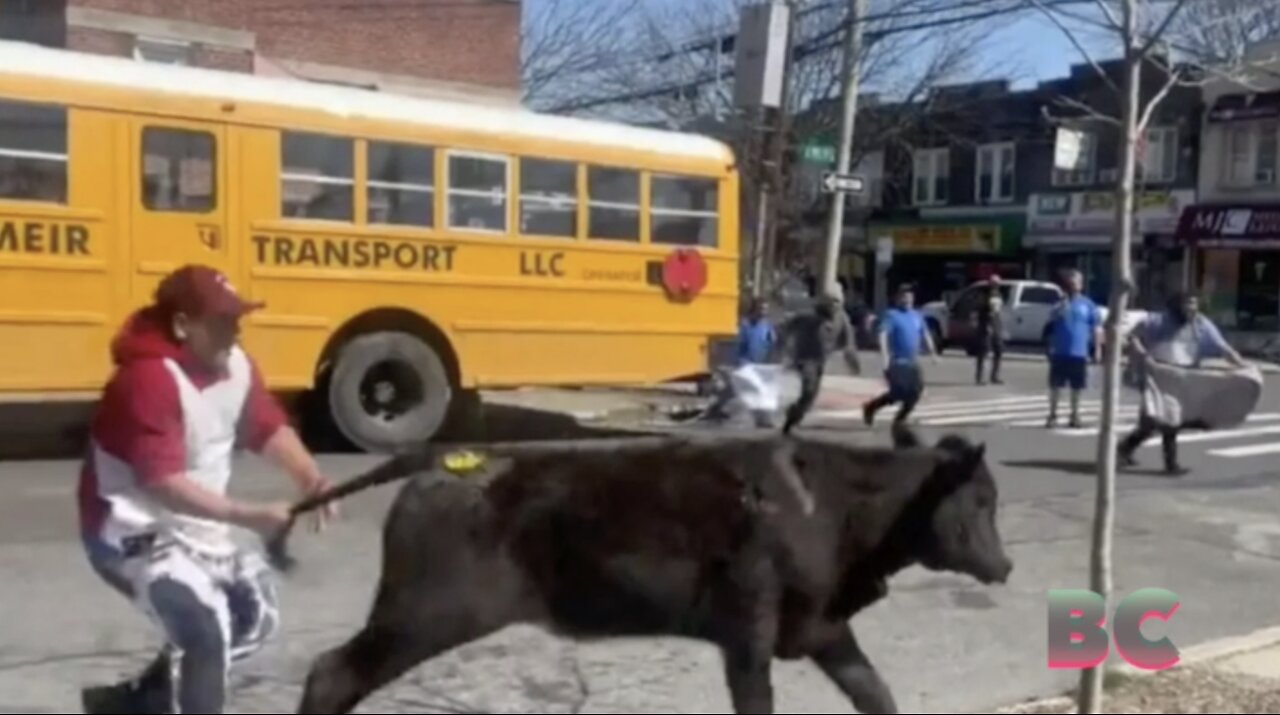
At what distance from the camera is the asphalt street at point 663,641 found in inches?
260

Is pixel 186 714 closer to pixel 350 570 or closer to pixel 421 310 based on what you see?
pixel 350 570

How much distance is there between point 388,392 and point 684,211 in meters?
3.24

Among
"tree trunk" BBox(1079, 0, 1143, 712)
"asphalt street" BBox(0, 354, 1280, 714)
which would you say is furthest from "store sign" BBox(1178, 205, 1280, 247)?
"tree trunk" BBox(1079, 0, 1143, 712)

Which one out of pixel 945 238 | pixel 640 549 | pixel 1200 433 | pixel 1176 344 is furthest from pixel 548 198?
pixel 945 238

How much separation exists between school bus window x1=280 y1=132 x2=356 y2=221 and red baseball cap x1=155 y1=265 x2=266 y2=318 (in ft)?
28.5

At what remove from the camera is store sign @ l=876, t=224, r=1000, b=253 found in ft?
162

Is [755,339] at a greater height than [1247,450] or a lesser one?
greater

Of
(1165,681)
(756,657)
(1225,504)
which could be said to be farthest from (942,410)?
(756,657)

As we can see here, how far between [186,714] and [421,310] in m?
9.50

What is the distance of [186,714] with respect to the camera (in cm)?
502

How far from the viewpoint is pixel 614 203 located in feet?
50.6

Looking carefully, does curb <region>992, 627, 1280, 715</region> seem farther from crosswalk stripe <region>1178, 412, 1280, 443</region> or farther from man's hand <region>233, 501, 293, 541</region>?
crosswalk stripe <region>1178, 412, 1280, 443</region>

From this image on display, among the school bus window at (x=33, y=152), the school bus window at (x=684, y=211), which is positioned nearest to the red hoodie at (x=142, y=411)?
the school bus window at (x=33, y=152)

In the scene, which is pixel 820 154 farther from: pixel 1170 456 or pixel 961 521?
pixel 961 521
